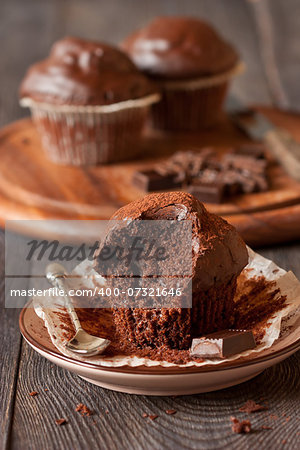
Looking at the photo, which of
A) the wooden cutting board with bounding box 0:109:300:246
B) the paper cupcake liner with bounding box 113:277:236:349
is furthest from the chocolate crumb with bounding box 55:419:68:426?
the wooden cutting board with bounding box 0:109:300:246

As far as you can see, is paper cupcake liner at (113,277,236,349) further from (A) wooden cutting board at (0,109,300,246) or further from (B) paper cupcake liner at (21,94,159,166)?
(B) paper cupcake liner at (21,94,159,166)

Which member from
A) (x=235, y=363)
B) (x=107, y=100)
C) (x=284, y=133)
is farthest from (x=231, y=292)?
(x=284, y=133)

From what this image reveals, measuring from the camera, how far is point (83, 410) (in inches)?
48.8

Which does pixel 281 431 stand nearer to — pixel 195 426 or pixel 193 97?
pixel 195 426

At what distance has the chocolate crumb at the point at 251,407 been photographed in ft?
3.96

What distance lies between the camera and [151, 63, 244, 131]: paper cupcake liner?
9.69 ft

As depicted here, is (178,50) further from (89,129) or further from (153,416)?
(153,416)

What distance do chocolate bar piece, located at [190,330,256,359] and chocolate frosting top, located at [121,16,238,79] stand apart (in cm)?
186

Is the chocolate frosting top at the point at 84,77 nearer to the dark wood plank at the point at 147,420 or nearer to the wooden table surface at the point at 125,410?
the wooden table surface at the point at 125,410

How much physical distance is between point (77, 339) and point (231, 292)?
35 cm

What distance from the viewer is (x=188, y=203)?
134 cm

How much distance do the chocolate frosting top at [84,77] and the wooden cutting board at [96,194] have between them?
276mm

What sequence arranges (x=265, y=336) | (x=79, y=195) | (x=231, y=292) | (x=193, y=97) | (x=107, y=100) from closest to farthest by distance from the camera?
(x=265, y=336), (x=231, y=292), (x=79, y=195), (x=107, y=100), (x=193, y=97)

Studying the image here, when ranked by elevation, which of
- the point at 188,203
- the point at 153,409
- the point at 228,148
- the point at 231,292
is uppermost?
the point at 188,203
